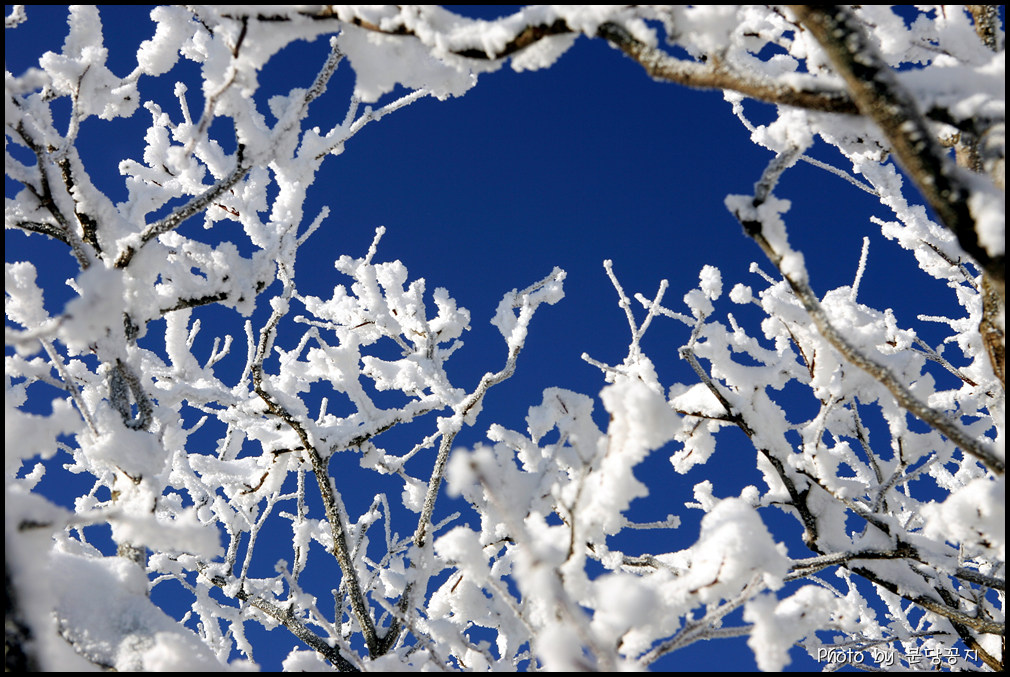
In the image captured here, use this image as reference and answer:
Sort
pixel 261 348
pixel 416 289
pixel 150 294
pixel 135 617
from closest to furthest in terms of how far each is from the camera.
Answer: pixel 135 617 → pixel 150 294 → pixel 261 348 → pixel 416 289

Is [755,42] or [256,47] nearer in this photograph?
[256,47]

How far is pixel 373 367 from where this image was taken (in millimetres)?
4055

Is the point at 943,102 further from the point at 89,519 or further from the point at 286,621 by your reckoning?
the point at 286,621

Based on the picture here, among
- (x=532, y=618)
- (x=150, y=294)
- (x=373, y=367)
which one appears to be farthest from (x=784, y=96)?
(x=373, y=367)

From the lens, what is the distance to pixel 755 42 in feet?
8.45

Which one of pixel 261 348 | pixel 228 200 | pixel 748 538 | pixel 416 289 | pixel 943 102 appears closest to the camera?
pixel 943 102

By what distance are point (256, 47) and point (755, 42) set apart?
7.19 ft

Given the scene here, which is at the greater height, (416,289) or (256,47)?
(416,289)

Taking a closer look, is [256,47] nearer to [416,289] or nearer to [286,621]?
→ [416,289]

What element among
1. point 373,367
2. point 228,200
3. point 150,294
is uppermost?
point 228,200

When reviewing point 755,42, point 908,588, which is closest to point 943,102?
point 755,42

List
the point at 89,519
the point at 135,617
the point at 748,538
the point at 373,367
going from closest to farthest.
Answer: the point at 89,519 → the point at 748,538 → the point at 135,617 → the point at 373,367

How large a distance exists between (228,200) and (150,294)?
1083 mm

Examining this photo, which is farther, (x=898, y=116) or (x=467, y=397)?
(x=467, y=397)
